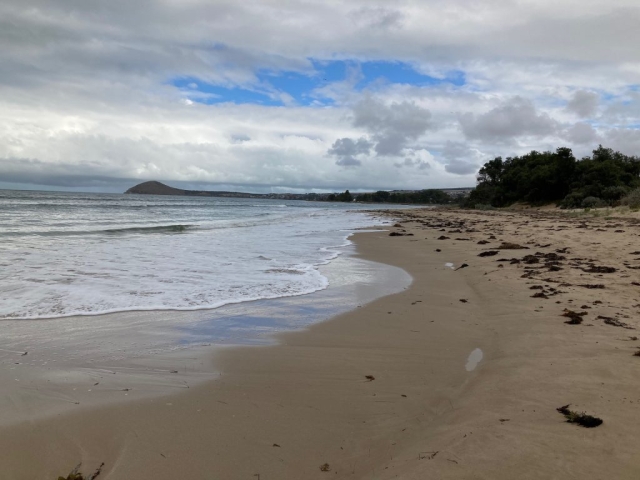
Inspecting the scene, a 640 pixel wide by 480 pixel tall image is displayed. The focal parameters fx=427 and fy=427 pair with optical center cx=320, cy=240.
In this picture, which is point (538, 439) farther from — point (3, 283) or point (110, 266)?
point (110, 266)

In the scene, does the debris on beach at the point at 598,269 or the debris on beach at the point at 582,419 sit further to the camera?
the debris on beach at the point at 598,269

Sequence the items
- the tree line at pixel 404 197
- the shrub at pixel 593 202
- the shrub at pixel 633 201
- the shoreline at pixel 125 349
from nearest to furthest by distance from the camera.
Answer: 1. the shoreline at pixel 125 349
2. the shrub at pixel 633 201
3. the shrub at pixel 593 202
4. the tree line at pixel 404 197

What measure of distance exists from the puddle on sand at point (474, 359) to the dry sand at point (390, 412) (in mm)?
11

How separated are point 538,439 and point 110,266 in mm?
9453

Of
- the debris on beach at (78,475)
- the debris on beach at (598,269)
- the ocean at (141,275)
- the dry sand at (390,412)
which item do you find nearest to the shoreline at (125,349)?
the dry sand at (390,412)

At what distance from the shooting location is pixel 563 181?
47125 mm

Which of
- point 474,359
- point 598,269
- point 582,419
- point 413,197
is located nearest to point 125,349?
point 474,359

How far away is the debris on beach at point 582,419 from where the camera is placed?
2832 millimetres

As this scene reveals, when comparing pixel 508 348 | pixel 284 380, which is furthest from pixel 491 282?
pixel 284 380

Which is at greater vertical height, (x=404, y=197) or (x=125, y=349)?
(x=404, y=197)

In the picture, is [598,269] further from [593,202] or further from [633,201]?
[593,202]

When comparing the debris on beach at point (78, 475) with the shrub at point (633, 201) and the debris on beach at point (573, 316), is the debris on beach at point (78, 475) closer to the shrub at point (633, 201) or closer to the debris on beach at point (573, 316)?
the debris on beach at point (573, 316)

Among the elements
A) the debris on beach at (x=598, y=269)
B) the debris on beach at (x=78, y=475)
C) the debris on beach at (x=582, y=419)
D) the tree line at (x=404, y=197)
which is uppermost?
the tree line at (x=404, y=197)

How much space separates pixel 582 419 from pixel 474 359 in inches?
63.2
